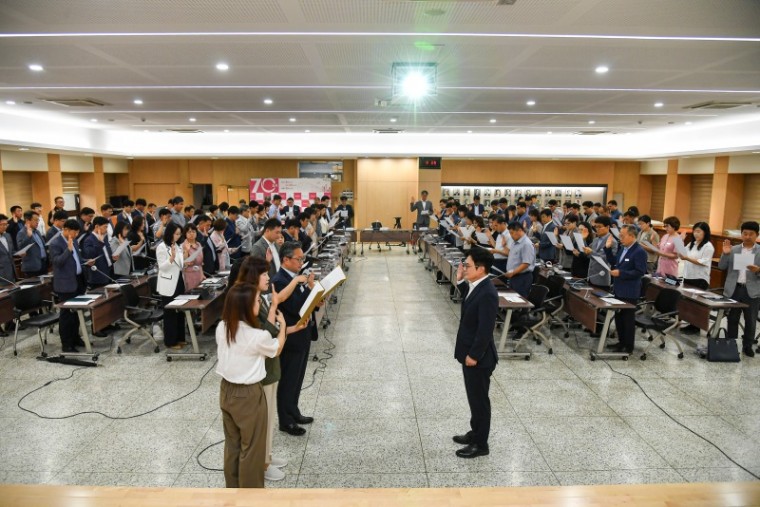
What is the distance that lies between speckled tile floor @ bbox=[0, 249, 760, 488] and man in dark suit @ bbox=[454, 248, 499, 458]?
0.85 feet

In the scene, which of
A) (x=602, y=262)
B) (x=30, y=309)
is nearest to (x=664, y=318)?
(x=602, y=262)

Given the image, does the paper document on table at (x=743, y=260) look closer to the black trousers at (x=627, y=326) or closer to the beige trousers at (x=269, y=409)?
the black trousers at (x=627, y=326)

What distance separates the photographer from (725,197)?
13750mm

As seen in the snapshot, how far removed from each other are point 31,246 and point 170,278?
3.57 metres

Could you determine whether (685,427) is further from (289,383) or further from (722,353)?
(289,383)

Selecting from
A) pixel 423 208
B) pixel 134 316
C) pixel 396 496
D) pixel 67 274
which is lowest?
pixel 396 496

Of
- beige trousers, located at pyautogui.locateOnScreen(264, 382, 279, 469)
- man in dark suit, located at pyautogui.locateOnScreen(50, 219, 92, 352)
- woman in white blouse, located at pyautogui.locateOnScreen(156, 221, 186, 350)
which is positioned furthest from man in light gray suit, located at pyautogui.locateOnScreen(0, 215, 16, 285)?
beige trousers, located at pyautogui.locateOnScreen(264, 382, 279, 469)

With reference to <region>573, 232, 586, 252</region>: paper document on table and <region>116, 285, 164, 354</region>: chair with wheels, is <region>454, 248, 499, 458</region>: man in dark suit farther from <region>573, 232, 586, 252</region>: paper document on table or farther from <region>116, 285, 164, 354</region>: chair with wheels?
<region>116, 285, 164, 354</region>: chair with wheels

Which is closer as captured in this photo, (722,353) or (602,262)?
(722,353)

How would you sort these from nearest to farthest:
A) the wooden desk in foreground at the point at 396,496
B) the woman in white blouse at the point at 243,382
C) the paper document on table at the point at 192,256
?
the wooden desk in foreground at the point at 396,496
the woman in white blouse at the point at 243,382
the paper document on table at the point at 192,256

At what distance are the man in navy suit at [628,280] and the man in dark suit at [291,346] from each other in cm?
459

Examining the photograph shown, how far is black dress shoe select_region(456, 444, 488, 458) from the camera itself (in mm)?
4316

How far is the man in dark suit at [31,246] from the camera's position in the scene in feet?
28.2

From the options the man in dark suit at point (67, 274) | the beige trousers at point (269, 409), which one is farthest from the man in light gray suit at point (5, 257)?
the beige trousers at point (269, 409)
